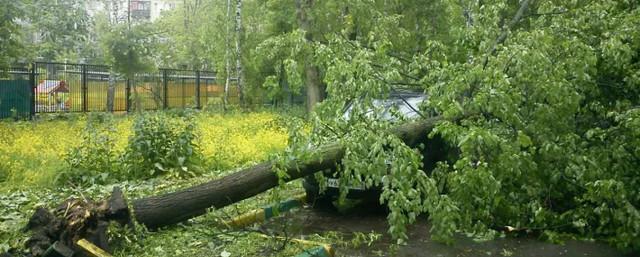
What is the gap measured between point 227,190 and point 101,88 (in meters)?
16.3

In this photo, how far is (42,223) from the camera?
4852mm

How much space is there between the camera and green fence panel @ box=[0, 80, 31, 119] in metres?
16.8

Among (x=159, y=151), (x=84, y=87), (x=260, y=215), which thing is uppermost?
(x=84, y=87)

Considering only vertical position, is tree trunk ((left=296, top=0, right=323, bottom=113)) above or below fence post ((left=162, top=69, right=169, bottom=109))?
above

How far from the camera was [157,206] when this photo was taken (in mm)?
5570

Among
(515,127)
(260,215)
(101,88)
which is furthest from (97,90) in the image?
(515,127)

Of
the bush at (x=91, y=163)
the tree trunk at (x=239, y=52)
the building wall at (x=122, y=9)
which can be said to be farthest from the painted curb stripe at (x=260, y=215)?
the building wall at (x=122, y=9)

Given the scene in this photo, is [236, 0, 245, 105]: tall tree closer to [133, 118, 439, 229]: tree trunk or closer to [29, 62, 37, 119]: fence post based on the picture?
[29, 62, 37, 119]: fence post

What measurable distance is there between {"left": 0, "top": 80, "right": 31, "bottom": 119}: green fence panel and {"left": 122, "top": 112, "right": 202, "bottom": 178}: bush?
32.1 ft

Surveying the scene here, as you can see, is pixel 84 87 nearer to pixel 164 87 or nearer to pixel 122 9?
pixel 164 87

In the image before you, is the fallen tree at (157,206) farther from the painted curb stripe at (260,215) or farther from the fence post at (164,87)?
the fence post at (164,87)

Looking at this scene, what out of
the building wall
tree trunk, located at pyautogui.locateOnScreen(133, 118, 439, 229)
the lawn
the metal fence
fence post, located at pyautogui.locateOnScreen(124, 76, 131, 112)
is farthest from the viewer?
the building wall

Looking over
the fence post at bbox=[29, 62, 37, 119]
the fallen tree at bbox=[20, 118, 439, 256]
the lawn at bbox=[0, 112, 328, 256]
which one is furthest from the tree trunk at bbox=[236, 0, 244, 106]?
the fallen tree at bbox=[20, 118, 439, 256]

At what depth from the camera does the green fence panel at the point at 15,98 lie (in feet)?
55.0
